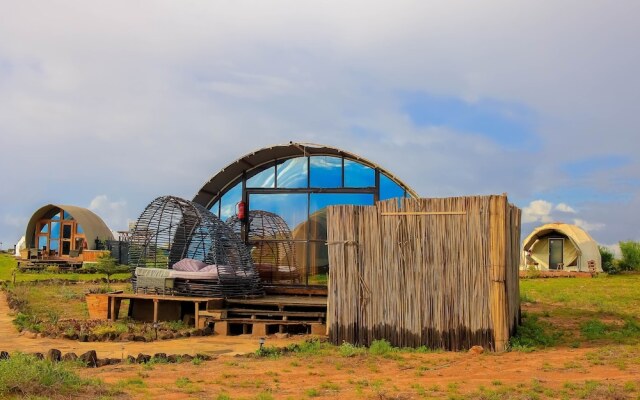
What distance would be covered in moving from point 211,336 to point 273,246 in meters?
4.73

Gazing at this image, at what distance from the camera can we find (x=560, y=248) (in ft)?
114

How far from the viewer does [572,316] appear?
16141 mm

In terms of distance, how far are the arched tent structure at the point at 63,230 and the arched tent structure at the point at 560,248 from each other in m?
27.4

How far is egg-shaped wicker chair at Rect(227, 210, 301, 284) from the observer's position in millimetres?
17859

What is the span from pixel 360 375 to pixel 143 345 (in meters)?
5.05

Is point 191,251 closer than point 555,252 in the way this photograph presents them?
Yes

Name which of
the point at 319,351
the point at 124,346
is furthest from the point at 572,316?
the point at 124,346

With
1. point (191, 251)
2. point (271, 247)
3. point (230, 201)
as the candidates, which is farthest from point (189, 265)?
point (230, 201)

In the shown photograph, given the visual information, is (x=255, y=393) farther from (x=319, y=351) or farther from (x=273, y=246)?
(x=273, y=246)

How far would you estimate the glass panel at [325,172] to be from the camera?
688 inches

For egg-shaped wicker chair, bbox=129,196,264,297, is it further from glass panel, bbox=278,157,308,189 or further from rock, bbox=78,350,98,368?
rock, bbox=78,350,98,368

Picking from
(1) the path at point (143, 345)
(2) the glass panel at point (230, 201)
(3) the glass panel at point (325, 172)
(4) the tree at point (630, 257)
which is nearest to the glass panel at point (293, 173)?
(3) the glass panel at point (325, 172)

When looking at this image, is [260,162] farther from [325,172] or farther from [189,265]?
[189,265]

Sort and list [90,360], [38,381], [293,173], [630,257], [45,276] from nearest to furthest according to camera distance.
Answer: [38,381]
[90,360]
[293,173]
[45,276]
[630,257]
